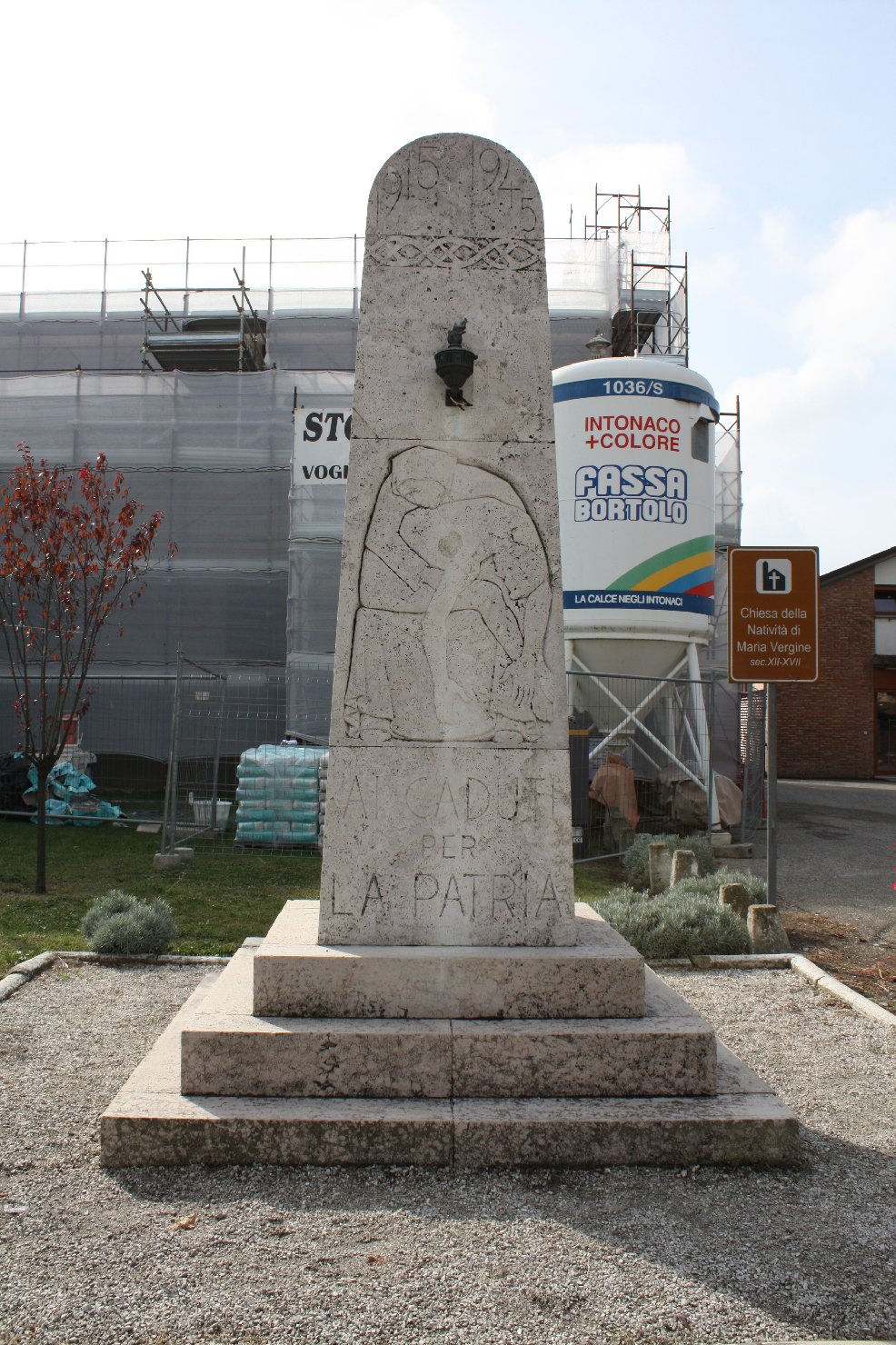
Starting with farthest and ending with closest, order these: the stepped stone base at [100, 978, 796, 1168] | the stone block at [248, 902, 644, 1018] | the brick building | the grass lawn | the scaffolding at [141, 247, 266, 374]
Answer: the brick building → the scaffolding at [141, 247, 266, 374] → the grass lawn → the stone block at [248, 902, 644, 1018] → the stepped stone base at [100, 978, 796, 1168]

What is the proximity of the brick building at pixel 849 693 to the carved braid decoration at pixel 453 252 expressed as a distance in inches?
995

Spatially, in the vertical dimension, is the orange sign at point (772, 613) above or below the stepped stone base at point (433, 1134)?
above

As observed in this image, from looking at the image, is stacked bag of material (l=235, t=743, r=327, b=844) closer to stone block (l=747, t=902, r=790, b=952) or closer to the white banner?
stone block (l=747, t=902, r=790, b=952)

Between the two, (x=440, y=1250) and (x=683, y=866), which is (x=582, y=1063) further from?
(x=683, y=866)

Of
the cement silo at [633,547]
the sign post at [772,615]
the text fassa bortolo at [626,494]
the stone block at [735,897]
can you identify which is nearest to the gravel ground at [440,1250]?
the stone block at [735,897]

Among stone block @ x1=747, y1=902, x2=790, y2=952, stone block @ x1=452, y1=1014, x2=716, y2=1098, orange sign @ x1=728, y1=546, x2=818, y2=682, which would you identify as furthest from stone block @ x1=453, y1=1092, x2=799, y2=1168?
orange sign @ x1=728, y1=546, x2=818, y2=682

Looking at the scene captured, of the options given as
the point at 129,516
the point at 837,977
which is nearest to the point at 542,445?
the point at 837,977

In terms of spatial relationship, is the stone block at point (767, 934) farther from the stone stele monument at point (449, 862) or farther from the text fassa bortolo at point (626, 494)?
the text fassa bortolo at point (626, 494)

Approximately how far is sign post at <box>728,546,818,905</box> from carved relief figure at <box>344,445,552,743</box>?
3.81 meters

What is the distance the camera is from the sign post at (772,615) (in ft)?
24.6

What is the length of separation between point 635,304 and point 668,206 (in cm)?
641

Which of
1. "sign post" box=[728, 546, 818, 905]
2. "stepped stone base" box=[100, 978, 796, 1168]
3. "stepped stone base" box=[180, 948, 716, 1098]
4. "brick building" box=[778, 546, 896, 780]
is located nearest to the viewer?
"stepped stone base" box=[100, 978, 796, 1168]

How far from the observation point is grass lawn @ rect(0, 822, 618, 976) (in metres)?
7.18

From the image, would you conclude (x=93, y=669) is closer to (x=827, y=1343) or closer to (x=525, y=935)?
(x=525, y=935)
